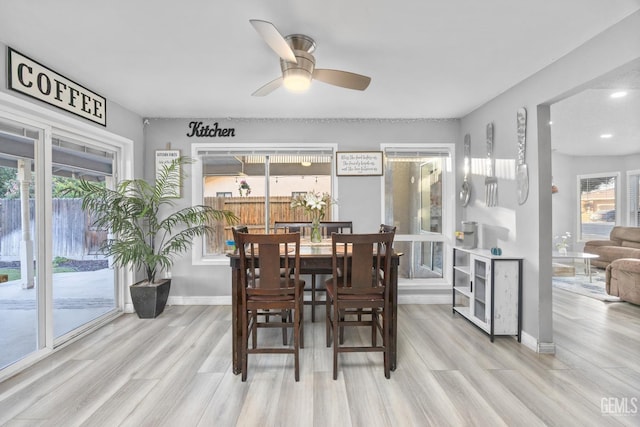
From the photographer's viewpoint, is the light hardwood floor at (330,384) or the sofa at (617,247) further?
the sofa at (617,247)

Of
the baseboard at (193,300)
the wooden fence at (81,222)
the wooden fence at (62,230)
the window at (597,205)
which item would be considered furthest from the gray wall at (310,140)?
the window at (597,205)

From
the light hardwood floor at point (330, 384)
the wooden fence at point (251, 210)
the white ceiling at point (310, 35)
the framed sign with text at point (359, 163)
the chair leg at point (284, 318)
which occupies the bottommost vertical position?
the light hardwood floor at point (330, 384)

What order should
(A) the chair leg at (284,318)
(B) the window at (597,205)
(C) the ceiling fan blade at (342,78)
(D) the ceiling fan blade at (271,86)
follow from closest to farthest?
(C) the ceiling fan blade at (342,78)
(D) the ceiling fan blade at (271,86)
(A) the chair leg at (284,318)
(B) the window at (597,205)

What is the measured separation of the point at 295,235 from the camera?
80.0 inches

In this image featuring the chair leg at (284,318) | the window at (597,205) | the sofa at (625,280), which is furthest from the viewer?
the window at (597,205)

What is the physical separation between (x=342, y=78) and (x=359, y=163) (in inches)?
71.8

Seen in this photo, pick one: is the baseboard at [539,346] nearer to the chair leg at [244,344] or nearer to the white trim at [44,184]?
the chair leg at [244,344]

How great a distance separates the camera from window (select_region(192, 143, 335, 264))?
3.97 metres

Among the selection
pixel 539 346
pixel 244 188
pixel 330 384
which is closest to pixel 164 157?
pixel 244 188

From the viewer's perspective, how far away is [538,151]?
257 centimetres

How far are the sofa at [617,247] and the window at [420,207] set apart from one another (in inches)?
149

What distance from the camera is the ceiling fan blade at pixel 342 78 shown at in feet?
6.84

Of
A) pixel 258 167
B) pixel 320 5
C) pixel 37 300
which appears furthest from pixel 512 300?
pixel 37 300

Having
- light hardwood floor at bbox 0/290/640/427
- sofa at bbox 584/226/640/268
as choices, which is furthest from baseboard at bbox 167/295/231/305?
sofa at bbox 584/226/640/268
